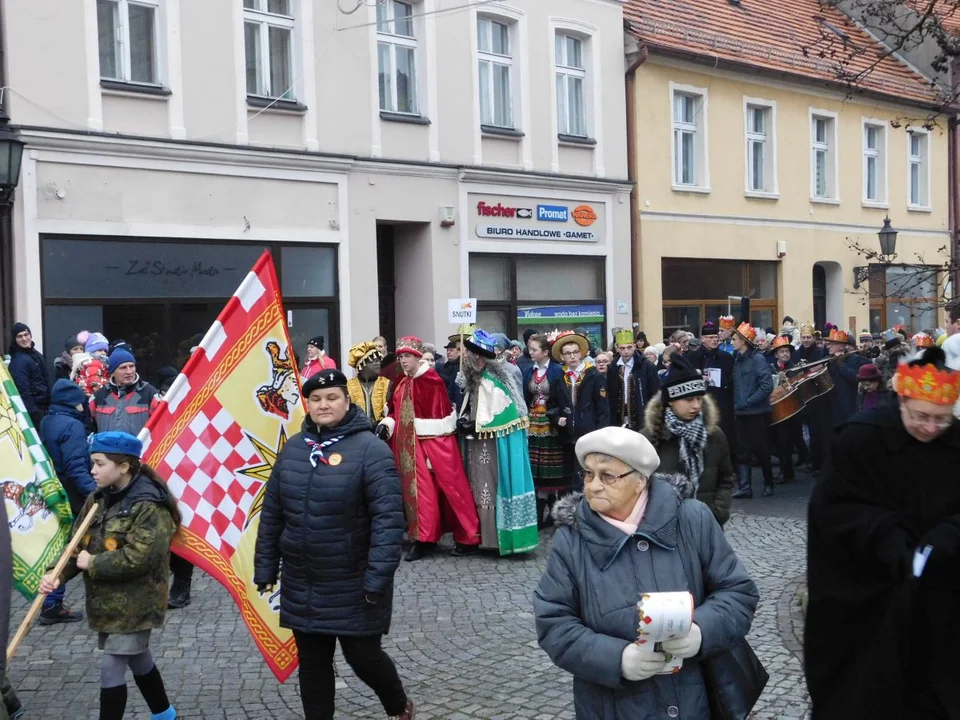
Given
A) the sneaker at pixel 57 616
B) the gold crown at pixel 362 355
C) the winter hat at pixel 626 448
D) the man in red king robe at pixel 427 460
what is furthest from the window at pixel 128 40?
the winter hat at pixel 626 448

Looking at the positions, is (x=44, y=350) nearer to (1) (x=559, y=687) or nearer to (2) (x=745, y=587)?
(1) (x=559, y=687)

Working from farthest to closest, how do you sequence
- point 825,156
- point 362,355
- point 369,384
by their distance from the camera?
point 825,156, point 369,384, point 362,355

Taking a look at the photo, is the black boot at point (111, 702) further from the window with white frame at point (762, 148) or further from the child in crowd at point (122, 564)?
the window with white frame at point (762, 148)

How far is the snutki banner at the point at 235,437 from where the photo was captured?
5.71 meters

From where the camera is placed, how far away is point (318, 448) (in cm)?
514

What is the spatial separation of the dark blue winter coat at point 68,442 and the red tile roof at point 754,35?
1583 cm

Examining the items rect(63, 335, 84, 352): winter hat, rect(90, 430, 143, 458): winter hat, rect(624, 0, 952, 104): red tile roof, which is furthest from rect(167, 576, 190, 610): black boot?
rect(624, 0, 952, 104): red tile roof

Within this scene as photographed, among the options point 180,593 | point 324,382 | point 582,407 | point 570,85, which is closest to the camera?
point 324,382

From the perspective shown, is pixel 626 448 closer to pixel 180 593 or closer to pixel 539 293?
pixel 180 593

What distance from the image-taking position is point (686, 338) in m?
16.1

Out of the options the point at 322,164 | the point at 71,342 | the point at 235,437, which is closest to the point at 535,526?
the point at 235,437

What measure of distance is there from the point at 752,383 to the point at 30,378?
304 inches

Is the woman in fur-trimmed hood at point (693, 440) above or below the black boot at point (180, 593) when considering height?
above

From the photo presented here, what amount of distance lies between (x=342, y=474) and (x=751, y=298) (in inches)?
800
